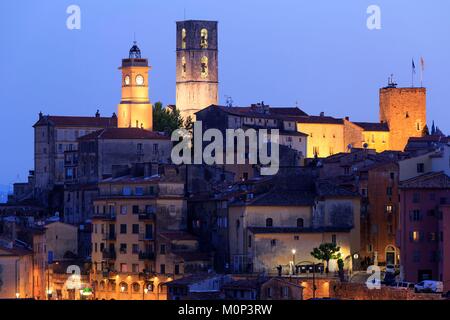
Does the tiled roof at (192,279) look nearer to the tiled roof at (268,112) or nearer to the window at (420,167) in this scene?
the window at (420,167)

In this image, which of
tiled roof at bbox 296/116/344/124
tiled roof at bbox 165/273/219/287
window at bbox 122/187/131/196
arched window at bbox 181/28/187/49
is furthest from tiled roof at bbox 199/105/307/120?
tiled roof at bbox 165/273/219/287

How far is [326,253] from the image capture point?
Answer: 160ft

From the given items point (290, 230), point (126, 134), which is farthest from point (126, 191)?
point (126, 134)

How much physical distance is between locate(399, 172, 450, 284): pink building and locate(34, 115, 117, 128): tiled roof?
41076 millimetres

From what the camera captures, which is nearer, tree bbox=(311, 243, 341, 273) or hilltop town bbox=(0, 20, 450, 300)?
hilltop town bbox=(0, 20, 450, 300)

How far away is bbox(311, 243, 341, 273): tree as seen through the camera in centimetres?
4891

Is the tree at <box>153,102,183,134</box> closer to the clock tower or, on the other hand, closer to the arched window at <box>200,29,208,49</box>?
the clock tower

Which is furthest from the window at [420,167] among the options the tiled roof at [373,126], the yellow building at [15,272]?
the tiled roof at [373,126]

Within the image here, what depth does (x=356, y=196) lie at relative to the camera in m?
52.1

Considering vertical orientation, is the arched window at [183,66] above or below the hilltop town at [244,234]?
above

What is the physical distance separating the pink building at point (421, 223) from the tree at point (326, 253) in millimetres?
2329

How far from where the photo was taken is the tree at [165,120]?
87.3m

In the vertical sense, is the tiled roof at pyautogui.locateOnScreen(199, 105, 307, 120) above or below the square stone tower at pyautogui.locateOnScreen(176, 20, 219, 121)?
below
